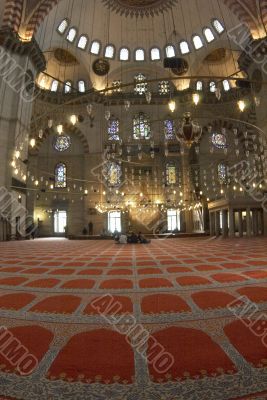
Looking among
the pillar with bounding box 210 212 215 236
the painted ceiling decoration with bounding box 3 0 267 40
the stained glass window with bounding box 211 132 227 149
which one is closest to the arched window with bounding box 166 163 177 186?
the stained glass window with bounding box 211 132 227 149

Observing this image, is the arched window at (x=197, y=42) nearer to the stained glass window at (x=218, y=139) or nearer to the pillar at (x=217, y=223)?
the stained glass window at (x=218, y=139)

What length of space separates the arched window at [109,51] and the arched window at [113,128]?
15.2ft

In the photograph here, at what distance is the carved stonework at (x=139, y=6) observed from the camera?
17.8 meters

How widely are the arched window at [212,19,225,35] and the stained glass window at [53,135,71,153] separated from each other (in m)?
12.8

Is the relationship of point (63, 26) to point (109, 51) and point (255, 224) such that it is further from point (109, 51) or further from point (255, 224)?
point (255, 224)

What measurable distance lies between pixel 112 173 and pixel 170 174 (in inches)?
171

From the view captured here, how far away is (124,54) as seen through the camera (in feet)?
69.5

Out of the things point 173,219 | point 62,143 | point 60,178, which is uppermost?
point 62,143

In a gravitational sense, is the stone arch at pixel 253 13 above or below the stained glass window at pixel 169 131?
above

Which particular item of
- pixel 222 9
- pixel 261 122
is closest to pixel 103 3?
pixel 222 9

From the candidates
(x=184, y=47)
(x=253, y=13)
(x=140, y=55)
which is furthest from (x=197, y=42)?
(x=253, y=13)

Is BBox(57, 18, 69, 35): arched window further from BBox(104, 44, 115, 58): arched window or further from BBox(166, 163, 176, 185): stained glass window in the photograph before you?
BBox(166, 163, 176, 185): stained glass window

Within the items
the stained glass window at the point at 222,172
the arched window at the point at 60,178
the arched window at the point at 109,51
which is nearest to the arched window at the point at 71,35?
the arched window at the point at 109,51

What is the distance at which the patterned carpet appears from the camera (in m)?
1.32
